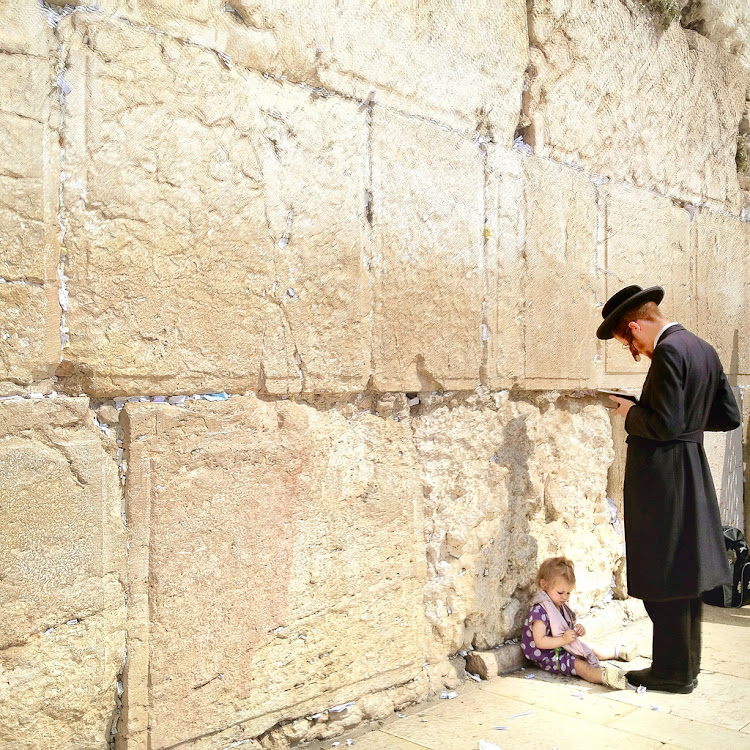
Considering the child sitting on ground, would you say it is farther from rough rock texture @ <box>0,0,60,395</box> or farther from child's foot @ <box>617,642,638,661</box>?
rough rock texture @ <box>0,0,60,395</box>

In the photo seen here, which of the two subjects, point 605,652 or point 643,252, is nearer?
point 605,652

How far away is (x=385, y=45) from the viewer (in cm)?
306

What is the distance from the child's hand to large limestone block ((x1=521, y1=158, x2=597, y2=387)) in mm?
1140

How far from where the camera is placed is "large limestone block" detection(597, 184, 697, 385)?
4125 millimetres

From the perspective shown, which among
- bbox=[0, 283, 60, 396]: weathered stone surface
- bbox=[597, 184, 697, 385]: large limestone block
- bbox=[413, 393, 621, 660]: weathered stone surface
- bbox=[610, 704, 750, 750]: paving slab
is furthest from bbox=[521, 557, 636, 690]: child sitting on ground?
bbox=[0, 283, 60, 396]: weathered stone surface

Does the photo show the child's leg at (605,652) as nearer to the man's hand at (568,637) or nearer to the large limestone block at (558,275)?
the man's hand at (568,637)

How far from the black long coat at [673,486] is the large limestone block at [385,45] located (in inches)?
52.2

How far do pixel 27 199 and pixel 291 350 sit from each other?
0.98m

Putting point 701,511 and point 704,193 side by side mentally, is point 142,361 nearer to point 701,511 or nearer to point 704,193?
point 701,511

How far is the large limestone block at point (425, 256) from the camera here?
303 cm

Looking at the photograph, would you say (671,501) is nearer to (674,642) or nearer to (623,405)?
(623,405)

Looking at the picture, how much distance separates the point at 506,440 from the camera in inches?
142

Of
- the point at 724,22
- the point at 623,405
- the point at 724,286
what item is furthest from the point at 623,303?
the point at 724,22

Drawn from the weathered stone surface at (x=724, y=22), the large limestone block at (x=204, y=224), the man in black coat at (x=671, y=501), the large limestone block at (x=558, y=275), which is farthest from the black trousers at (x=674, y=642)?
the weathered stone surface at (x=724, y=22)
